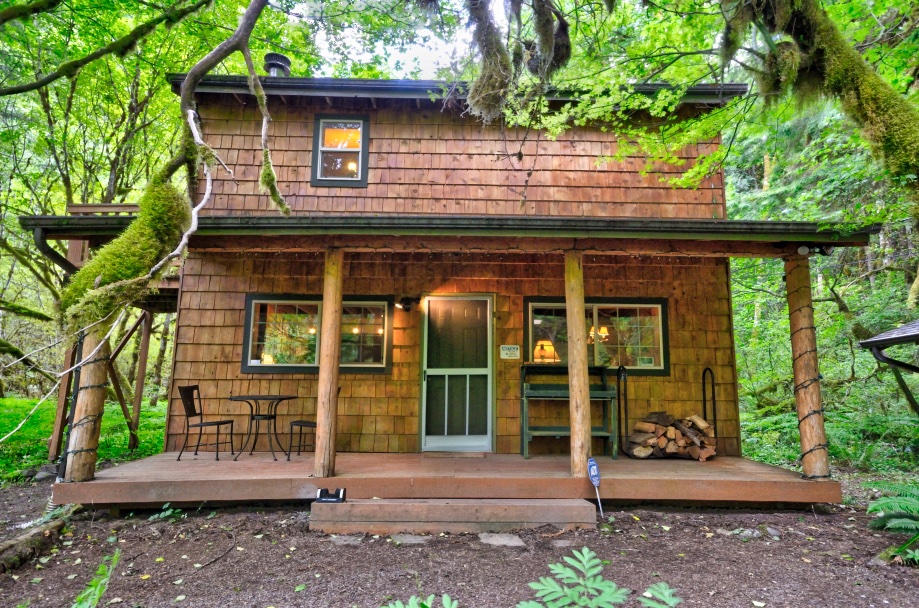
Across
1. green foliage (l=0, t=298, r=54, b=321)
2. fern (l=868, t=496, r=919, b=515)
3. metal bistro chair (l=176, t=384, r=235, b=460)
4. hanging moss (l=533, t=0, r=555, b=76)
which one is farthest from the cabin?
green foliage (l=0, t=298, r=54, b=321)

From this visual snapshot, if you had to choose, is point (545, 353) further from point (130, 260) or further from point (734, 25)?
point (130, 260)

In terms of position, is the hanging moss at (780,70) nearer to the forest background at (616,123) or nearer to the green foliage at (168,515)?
the forest background at (616,123)

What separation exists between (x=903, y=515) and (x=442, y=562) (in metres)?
3.60

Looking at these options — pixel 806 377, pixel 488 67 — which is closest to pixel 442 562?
pixel 806 377

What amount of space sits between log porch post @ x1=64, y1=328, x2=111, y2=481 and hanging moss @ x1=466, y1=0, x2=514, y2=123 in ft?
14.2

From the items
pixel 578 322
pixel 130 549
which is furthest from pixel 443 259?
pixel 130 549

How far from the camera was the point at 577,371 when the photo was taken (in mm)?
5047

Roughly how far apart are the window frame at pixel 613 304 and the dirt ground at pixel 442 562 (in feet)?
6.54

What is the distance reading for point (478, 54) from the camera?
16.7 feet

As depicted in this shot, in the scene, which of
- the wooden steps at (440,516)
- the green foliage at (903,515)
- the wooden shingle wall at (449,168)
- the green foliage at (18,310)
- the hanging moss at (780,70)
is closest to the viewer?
the green foliage at (903,515)

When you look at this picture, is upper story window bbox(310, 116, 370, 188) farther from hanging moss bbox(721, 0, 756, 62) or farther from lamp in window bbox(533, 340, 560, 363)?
hanging moss bbox(721, 0, 756, 62)

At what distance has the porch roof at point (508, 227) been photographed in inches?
192

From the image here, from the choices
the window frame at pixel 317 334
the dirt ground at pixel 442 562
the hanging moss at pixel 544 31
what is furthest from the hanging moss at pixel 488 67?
the dirt ground at pixel 442 562

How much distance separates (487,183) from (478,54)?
Result: 2.14m
